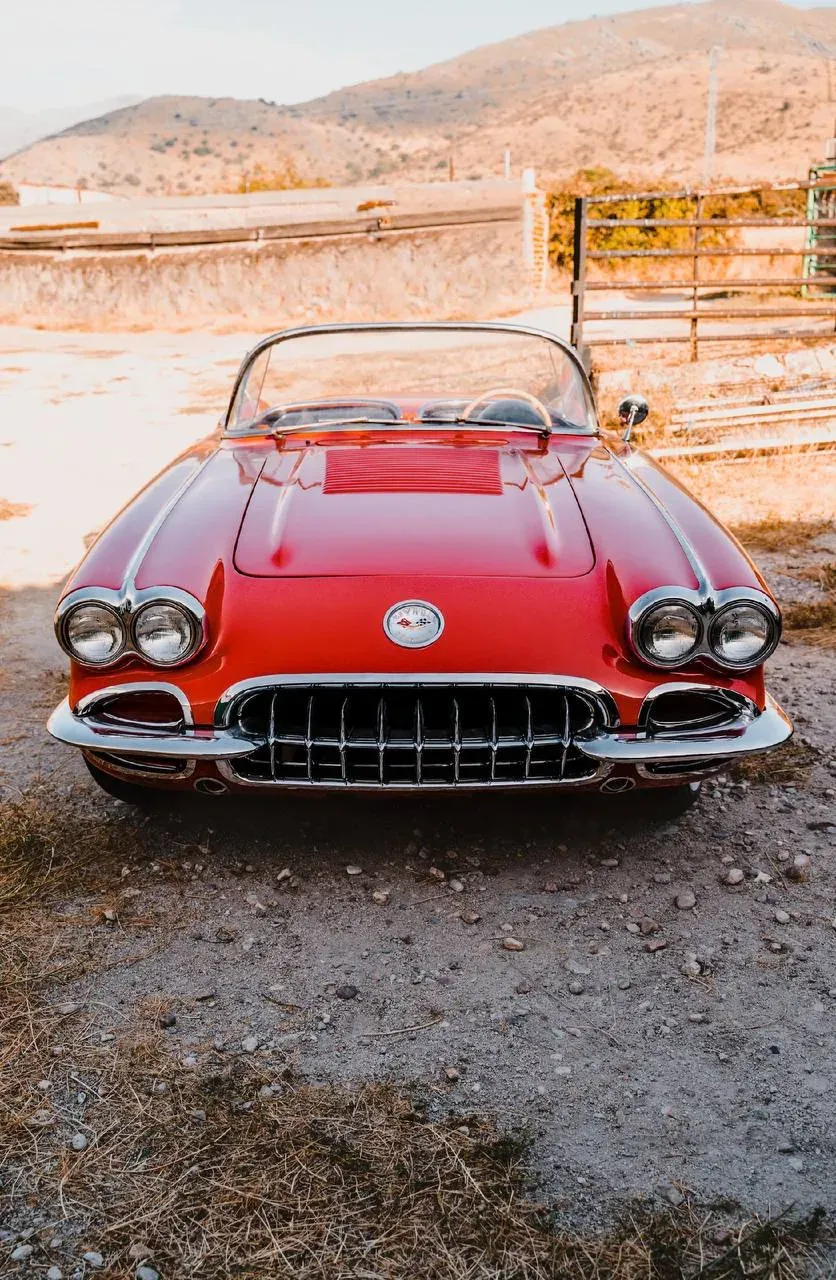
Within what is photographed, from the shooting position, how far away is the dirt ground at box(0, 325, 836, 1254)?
188 centimetres

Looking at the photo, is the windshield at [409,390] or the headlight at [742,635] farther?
the windshield at [409,390]

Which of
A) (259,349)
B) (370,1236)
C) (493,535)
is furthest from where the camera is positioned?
(259,349)

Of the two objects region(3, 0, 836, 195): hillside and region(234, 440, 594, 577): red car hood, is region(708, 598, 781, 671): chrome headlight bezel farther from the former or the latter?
region(3, 0, 836, 195): hillside

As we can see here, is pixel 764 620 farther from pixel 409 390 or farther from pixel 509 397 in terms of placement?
pixel 409 390

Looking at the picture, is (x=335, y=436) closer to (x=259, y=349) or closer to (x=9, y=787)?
(x=259, y=349)

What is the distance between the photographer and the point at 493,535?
268cm

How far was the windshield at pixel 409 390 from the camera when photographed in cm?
371

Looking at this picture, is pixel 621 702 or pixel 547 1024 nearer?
pixel 547 1024

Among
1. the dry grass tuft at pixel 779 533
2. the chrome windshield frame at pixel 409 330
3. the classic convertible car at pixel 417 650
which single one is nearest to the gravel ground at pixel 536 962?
the classic convertible car at pixel 417 650

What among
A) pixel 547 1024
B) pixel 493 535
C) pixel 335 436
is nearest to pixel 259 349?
pixel 335 436

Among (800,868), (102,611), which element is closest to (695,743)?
(800,868)

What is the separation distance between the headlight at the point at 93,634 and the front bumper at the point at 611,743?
138 millimetres

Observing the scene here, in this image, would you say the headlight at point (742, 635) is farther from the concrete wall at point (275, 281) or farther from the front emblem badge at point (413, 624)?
the concrete wall at point (275, 281)

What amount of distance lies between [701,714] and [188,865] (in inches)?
54.1
